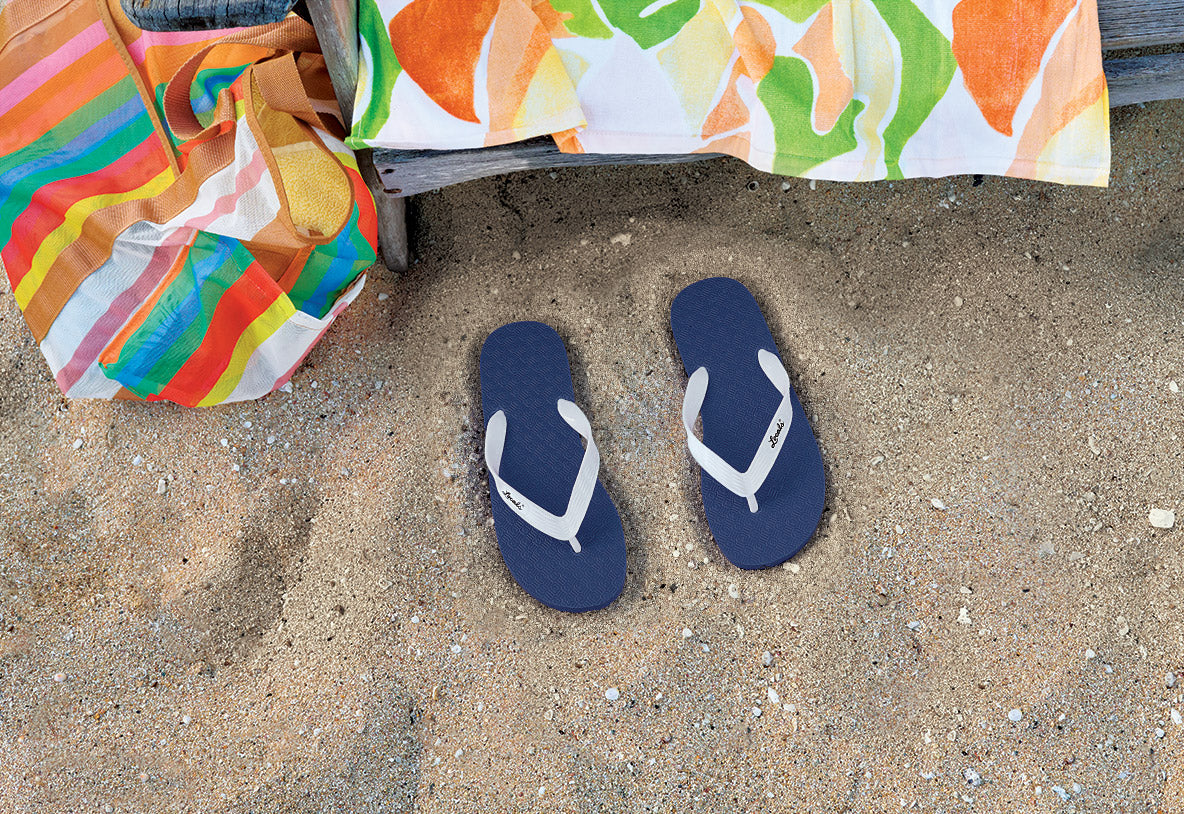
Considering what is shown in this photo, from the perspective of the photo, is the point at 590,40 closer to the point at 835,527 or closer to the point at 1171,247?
the point at 835,527

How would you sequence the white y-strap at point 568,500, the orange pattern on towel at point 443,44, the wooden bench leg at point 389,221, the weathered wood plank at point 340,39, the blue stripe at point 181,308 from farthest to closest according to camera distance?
the white y-strap at point 568,500 < the wooden bench leg at point 389,221 < the blue stripe at point 181,308 < the orange pattern on towel at point 443,44 < the weathered wood plank at point 340,39

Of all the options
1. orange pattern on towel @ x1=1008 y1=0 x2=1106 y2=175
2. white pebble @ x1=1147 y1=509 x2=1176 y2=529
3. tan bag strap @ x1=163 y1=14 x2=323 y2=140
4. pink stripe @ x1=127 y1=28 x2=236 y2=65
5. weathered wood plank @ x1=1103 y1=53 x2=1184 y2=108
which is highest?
pink stripe @ x1=127 y1=28 x2=236 y2=65

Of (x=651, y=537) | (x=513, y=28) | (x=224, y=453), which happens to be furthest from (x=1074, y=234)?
(x=224, y=453)

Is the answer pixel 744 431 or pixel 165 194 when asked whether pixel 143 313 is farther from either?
pixel 744 431

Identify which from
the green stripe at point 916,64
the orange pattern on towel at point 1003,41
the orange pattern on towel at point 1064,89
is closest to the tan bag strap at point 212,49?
the green stripe at point 916,64

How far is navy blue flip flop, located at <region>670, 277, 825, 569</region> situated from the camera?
5.91 ft

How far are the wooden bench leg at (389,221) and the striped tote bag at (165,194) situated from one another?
100 millimetres

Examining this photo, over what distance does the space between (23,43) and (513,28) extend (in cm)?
103

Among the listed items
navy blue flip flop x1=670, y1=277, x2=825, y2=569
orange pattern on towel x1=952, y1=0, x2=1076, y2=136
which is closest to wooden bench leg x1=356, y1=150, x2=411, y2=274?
navy blue flip flop x1=670, y1=277, x2=825, y2=569

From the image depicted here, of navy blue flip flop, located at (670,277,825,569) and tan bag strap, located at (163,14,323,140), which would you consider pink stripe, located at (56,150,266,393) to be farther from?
navy blue flip flop, located at (670,277,825,569)

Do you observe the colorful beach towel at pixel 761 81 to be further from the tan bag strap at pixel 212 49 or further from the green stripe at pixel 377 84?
the tan bag strap at pixel 212 49

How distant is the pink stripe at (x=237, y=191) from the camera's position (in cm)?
146

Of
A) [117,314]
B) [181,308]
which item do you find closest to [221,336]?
[181,308]

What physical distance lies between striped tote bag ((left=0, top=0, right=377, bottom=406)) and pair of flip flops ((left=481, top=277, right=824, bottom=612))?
508 mm
